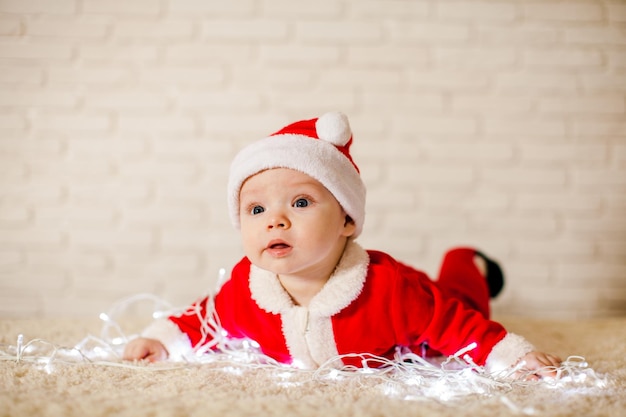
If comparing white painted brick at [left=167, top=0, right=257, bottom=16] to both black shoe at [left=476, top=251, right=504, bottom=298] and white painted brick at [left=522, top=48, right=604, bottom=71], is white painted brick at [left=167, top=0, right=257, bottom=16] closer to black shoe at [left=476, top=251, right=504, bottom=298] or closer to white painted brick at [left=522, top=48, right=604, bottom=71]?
white painted brick at [left=522, top=48, right=604, bottom=71]

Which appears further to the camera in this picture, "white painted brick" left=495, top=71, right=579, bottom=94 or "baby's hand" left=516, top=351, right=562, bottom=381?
"white painted brick" left=495, top=71, right=579, bottom=94

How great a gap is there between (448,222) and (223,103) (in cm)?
80

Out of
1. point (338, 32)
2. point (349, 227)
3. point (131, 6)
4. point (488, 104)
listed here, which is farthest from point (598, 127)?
point (131, 6)

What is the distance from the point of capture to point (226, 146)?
1649mm

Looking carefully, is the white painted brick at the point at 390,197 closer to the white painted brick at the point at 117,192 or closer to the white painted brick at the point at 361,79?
the white painted brick at the point at 361,79

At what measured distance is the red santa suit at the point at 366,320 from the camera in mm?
940

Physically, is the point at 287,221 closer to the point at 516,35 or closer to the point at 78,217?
the point at 78,217

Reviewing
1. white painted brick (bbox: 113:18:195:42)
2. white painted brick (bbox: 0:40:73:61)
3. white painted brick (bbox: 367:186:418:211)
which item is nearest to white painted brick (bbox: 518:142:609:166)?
white painted brick (bbox: 367:186:418:211)

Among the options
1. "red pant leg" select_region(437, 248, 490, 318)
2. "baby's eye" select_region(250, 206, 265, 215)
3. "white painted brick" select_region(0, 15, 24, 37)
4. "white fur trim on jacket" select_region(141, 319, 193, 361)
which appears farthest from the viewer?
"white painted brick" select_region(0, 15, 24, 37)

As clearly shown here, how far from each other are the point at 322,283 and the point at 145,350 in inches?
14.6

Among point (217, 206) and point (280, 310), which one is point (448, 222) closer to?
point (217, 206)

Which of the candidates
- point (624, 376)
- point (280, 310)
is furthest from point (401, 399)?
point (624, 376)

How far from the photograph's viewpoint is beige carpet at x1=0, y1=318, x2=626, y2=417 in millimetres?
714

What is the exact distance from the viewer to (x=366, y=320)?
95cm
